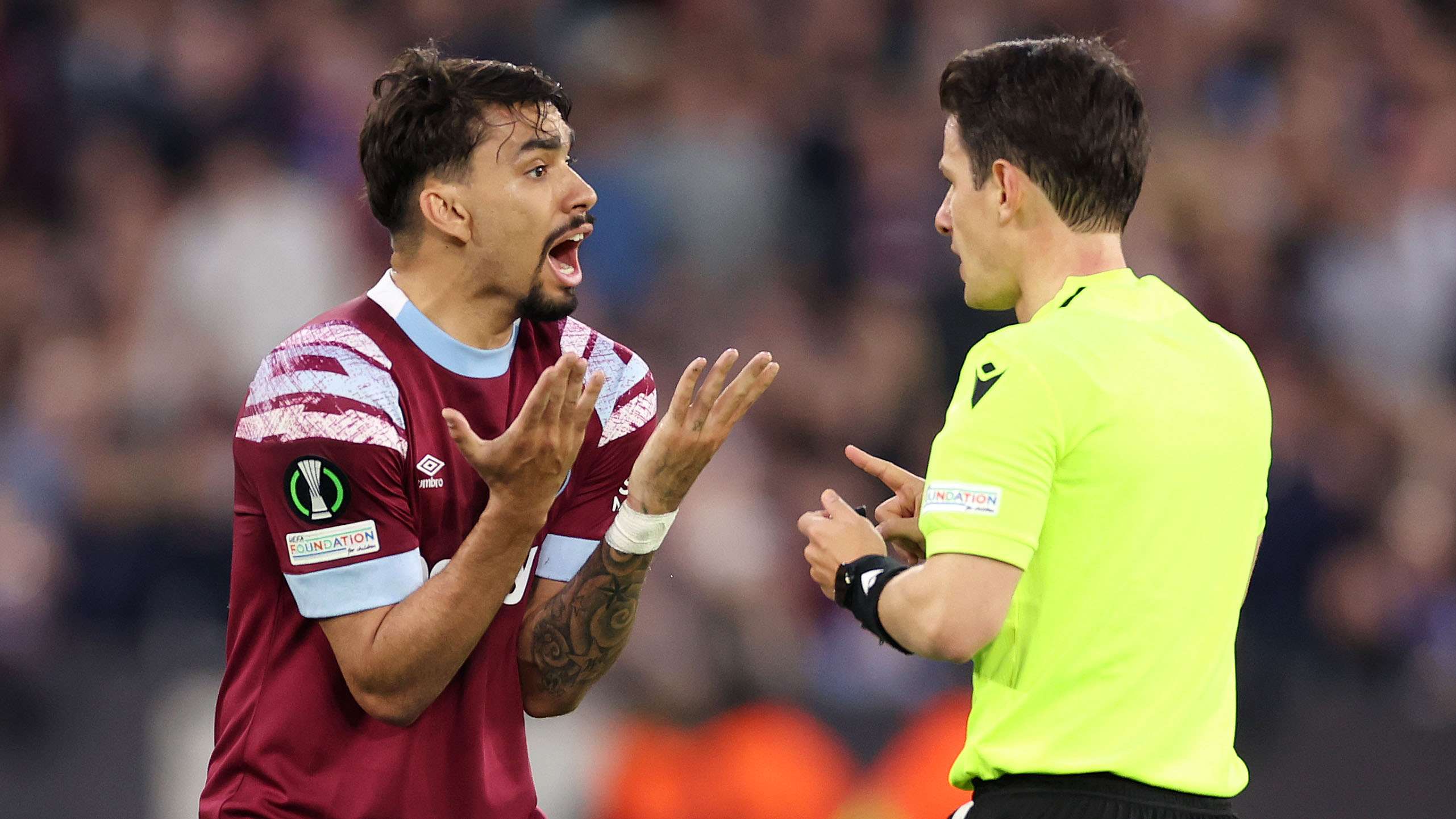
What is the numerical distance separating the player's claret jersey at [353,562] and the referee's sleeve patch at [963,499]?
1.07 metres

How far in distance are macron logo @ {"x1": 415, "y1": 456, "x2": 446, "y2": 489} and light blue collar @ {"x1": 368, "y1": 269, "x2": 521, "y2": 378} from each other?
8.0 inches

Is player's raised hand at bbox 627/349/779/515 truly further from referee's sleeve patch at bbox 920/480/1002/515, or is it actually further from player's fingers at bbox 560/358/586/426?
referee's sleeve patch at bbox 920/480/1002/515

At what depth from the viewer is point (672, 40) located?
8438mm

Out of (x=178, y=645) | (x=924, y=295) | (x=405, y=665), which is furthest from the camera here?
(x=924, y=295)

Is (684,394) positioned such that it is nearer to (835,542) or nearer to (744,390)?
(744,390)

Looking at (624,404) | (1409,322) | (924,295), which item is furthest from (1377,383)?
(624,404)

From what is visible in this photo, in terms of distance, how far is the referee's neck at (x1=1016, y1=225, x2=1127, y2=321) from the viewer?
297 cm

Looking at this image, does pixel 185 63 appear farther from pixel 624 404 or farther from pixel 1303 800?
pixel 1303 800

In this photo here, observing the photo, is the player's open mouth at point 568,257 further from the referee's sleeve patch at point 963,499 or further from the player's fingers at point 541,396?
the referee's sleeve patch at point 963,499

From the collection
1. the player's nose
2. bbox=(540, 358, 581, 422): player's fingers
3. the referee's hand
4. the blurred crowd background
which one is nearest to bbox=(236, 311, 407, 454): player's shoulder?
bbox=(540, 358, 581, 422): player's fingers

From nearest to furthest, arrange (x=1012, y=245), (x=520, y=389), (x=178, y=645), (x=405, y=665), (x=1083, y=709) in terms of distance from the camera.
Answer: (x=1083, y=709)
(x=1012, y=245)
(x=405, y=665)
(x=520, y=389)
(x=178, y=645)

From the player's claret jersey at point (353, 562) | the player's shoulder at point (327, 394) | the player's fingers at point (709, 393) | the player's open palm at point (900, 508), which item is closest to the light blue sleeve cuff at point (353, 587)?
the player's claret jersey at point (353, 562)

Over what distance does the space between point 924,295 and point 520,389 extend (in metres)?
4.24

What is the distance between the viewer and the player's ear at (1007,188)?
296 centimetres
